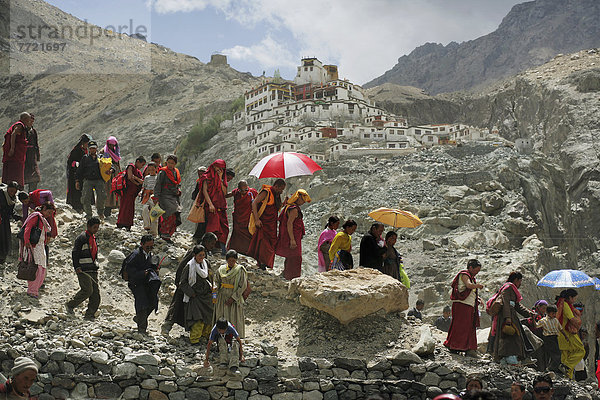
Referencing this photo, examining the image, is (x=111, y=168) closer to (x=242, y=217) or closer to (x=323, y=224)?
(x=242, y=217)

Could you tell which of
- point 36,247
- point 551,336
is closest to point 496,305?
point 551,336

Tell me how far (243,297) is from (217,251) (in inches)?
93.7

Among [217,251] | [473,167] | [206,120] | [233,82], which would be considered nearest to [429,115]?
[233,82]

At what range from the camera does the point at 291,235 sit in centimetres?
962

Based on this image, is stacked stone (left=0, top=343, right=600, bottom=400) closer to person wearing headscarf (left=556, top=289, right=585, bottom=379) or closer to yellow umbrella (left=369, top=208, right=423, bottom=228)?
person wearing headscarf (left=556, top=289, right=585, bottom=379)

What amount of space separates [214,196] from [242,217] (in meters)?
0.58

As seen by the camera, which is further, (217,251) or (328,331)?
(217,251)

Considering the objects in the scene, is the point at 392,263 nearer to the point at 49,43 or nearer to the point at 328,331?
the point at 328,331

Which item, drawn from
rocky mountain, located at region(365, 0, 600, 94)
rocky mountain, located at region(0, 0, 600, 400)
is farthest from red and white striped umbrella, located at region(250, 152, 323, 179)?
rocky mountain, located at region(365, 0, 600, 94)

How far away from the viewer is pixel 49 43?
94.0m

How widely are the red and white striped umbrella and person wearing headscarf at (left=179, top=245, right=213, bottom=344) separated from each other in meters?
2.50

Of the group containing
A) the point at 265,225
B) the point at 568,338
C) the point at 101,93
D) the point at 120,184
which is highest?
the point at 101,93

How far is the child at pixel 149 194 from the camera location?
10.8 meters

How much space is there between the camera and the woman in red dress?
1095 cm
